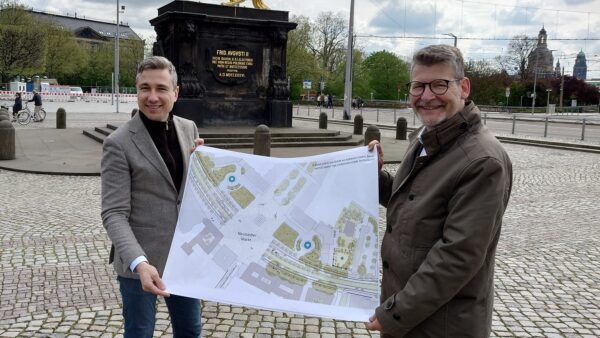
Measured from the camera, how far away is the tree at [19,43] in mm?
40812

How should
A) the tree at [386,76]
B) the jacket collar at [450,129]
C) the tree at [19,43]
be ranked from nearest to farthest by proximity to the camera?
the jacket collar at [450,129] → the tree at [19,43] → the tree at [386,76]

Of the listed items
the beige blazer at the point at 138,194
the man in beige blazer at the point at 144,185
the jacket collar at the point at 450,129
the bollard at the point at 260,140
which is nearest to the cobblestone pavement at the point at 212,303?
the man in beige blazer at the point at 144,185

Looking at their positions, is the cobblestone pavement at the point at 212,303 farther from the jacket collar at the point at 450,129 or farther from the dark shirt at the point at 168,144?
the jacket collar at the point at 450,129

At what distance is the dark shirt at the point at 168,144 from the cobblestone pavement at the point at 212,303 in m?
1.94

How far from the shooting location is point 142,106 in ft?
8.94

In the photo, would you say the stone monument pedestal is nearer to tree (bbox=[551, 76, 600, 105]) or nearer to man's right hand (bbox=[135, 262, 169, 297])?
man's right hand (bbox=[135, 262, 169, 297])

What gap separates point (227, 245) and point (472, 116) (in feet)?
3.87

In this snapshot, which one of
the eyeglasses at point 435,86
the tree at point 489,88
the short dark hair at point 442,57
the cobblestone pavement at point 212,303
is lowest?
the cobblestone pavement at point 212,303

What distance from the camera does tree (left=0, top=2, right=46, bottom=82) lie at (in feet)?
134

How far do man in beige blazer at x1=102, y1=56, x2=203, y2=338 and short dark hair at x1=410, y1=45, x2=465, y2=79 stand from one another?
3.89 ft

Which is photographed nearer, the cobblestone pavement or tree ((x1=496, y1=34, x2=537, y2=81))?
the cobblestone pavement

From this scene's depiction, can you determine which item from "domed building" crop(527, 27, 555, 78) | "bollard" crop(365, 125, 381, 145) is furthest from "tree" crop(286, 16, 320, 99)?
"bollard" crop(365, 125, 381, 145)

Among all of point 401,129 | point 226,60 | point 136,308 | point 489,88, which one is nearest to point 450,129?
point 136,308

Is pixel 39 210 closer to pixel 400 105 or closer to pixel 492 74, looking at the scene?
pixel 400 105
